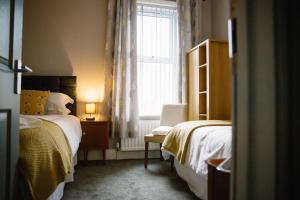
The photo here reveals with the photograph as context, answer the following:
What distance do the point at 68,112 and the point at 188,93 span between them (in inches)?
77.0

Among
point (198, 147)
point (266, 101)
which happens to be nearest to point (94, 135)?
point (198, 147)

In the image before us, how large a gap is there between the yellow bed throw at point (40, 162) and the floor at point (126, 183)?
810 millimetres

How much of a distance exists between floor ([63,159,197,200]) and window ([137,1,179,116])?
1.09 meters

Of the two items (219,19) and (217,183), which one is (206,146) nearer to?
(217,183)

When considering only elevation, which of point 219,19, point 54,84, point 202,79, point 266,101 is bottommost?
point 266,101

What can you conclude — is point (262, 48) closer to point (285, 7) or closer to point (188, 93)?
point (285, 7)

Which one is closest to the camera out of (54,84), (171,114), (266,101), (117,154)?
(266,101)

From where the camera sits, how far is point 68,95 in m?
3.45

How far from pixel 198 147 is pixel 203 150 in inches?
3.7

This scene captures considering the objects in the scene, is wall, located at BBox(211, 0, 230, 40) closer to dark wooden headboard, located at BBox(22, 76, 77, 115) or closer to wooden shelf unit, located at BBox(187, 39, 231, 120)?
wooden shelf unit, located at BBox(187, 39, 231, 120)

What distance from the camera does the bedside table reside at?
127 inches

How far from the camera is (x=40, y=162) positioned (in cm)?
128

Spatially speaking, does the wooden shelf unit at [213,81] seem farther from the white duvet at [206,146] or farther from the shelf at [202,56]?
the white duvet at [206,146]

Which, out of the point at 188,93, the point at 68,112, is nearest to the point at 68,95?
the point at 68,112
